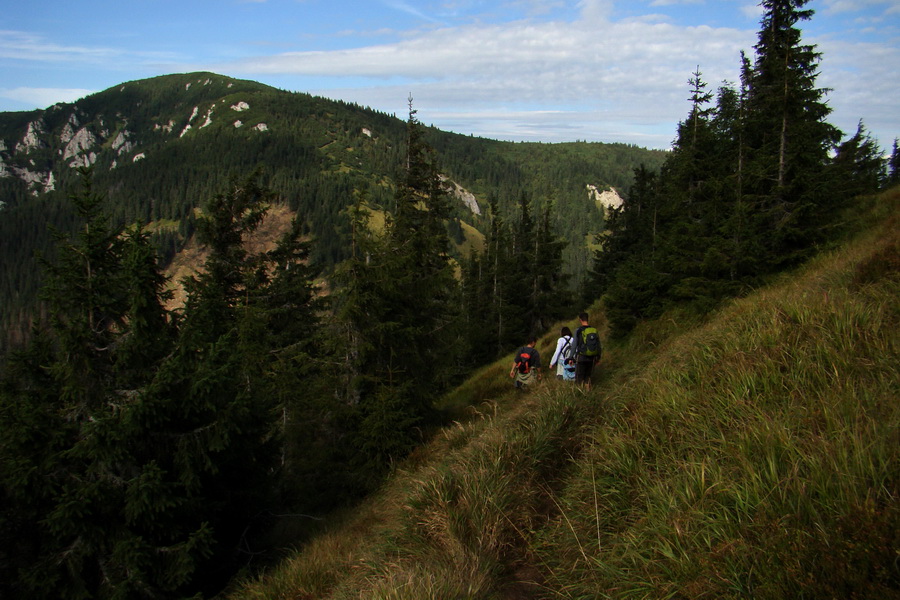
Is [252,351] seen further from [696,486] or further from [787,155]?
[787,155]

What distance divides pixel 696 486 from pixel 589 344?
527cm

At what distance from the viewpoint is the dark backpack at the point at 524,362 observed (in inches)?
422

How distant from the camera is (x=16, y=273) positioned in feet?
479

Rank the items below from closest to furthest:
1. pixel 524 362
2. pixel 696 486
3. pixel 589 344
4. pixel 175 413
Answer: pixel 696 486, pixel 589 344, pixel 175 413, pixel 524 362

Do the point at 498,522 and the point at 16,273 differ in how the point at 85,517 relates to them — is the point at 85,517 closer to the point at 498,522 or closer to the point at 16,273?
the point at 498,522

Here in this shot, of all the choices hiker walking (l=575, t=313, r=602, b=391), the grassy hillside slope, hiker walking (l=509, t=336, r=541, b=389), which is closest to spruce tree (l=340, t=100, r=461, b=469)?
hiker walking (l=509, t=336, r=541, b=389)

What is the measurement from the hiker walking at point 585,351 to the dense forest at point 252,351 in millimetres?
4846

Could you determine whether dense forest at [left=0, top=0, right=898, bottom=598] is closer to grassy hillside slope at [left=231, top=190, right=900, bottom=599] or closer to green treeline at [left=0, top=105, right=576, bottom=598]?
green treeline at [left=0, top=105, right=576, bottom=598]

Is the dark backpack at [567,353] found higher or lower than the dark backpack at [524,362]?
higher

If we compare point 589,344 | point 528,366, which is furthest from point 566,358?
point 528,366

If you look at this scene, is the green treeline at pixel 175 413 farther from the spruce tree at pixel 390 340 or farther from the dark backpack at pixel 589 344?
the dark backpack at pixel 589 344

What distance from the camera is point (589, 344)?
28.1ft

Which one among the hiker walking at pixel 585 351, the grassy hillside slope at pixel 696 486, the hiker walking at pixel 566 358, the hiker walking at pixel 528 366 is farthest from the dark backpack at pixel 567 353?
the grassy hillside slope at pixel 696 486

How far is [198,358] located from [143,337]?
4.33 feet
